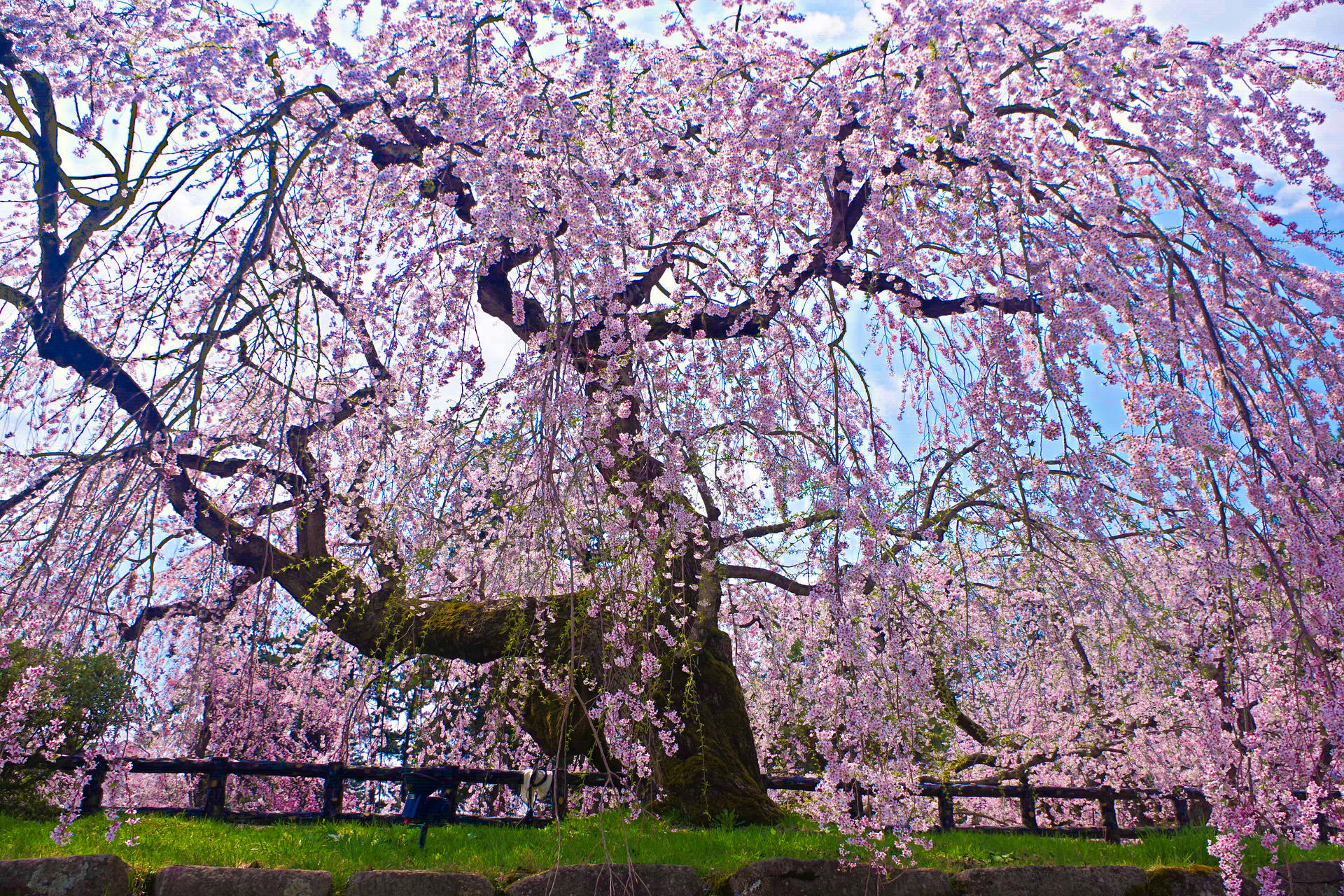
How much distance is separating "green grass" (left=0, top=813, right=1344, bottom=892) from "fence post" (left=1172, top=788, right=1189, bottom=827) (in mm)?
1276

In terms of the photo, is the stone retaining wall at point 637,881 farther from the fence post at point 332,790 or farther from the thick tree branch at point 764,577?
the thick tree branch at point 764,577

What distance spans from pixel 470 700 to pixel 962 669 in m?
5.71

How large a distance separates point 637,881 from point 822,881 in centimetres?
109

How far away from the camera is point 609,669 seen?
14.4ft

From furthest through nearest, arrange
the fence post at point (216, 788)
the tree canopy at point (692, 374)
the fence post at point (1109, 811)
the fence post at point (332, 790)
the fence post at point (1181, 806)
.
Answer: the fence post at point (1109, 811) → the fence post at point (1181, 806) → the fence post at point (216, 788) → the fence post at point (332, 790) → the tree canopy at point (692, 374)

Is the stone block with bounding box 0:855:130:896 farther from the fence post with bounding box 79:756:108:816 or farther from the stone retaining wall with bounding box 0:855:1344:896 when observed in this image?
the fence post with bounding box 79:756:108:816

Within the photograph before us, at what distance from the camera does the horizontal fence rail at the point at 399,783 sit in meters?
5.57

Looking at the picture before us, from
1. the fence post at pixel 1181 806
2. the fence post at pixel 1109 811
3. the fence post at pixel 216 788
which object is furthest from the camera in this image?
the fence post at pixel 1109 811

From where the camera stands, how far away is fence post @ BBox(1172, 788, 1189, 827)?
737 centimetres

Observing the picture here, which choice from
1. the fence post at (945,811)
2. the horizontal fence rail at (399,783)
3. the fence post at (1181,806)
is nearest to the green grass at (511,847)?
the horizontal fence rail at (399,783)

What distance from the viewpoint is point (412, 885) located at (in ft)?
13.8

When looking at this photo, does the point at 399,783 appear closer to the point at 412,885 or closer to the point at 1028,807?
the point at 412,885

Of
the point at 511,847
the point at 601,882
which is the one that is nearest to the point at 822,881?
the point at 601,882

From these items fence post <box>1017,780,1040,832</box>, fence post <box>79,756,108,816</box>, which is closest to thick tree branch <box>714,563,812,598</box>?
fence post <box>1017,780,1040,832</box>
